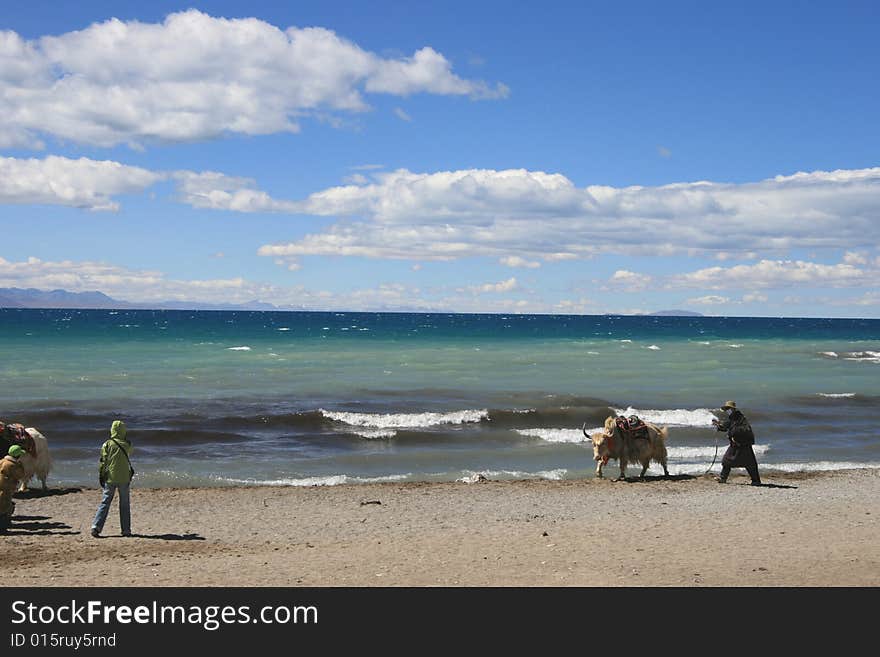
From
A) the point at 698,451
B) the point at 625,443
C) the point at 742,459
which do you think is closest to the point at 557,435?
the point at 698,451

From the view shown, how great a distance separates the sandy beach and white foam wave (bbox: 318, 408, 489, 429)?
9127mm

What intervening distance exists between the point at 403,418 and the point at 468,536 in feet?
49.9

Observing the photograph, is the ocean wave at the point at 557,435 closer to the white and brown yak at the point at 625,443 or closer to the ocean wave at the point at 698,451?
the ocean wave at the point at 698,451

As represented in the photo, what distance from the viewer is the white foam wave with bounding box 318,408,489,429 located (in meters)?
Result: 26.1

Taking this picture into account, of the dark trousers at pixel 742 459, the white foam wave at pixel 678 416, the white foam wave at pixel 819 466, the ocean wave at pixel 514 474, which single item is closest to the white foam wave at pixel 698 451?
the white foam wave at pixel 819 466

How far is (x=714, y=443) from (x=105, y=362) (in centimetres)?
3600

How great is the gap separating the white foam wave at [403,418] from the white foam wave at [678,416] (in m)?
5.37

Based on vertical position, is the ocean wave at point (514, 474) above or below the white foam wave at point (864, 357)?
below

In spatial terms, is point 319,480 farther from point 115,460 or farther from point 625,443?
point 115,460

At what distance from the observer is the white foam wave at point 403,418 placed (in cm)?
2612

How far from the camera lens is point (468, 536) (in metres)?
11.8

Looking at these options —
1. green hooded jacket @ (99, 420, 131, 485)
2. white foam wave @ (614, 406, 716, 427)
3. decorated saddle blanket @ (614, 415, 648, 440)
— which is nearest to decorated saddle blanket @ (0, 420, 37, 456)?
green hooded jacket @ (99, 420, 131, 485)
